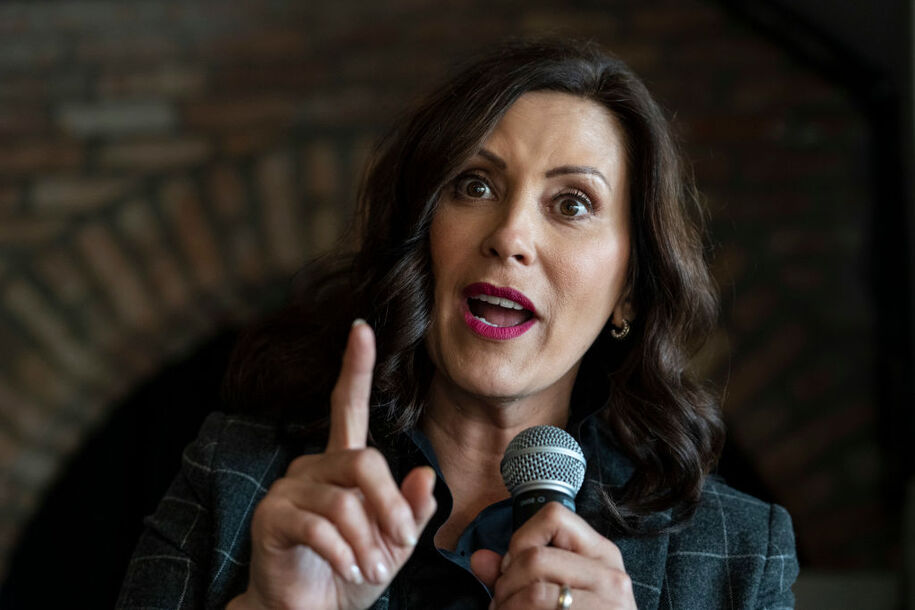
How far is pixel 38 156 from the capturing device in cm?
271

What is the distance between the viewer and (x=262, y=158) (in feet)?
8.74

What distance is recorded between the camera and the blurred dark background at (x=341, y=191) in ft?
8.36

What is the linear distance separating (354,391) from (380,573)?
18 centimetres

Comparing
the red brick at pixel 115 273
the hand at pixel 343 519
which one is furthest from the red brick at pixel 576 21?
the hand at pixel 343 519

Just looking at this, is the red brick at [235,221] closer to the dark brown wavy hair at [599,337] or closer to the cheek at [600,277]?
the dark brown wavy hair at [599,337]

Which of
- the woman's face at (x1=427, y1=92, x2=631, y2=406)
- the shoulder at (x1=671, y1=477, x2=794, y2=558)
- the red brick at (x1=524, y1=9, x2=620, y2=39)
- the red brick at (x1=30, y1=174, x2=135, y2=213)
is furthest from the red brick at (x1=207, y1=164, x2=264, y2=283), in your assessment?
the shoulder at (x1=671, y1=477, x2=794, y2=558)

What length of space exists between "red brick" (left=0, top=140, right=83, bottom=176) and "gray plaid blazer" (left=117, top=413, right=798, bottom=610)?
1.49 meters

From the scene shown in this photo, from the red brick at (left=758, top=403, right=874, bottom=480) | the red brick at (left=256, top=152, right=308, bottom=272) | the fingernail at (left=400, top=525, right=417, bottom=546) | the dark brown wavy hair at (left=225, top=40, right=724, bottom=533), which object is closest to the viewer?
the fingernail at (left=400, top=525, right=417, bottom=546)

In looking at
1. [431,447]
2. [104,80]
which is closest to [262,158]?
[104,80]

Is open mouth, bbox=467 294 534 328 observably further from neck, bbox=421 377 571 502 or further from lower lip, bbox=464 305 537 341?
neck, bbox=421 377 571 502

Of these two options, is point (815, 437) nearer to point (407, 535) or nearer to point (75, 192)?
point (407, 535)

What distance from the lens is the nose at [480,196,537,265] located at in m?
1.32

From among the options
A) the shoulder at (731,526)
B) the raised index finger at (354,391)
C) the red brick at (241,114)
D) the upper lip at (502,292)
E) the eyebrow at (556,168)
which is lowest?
the shoulder at (731,526)

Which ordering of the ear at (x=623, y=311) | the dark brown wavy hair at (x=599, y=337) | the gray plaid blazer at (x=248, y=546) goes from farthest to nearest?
1. the ear at (x=623, y=311)
2. the dark brown wavy hair at (x=599, y=337)
3. the gray plaid blazer at (x=248, y=546)
